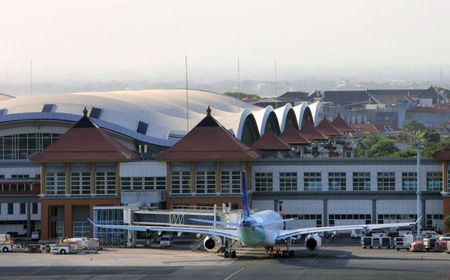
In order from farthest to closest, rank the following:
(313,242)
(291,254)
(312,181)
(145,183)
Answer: (312,181) < (145,183) < (313,242) < (291,254)

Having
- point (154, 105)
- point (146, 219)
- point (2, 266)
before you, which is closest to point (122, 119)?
point (154, 105)

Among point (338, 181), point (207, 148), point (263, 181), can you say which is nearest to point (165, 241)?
point (207, 148)

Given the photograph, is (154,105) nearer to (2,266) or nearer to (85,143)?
(85,143)

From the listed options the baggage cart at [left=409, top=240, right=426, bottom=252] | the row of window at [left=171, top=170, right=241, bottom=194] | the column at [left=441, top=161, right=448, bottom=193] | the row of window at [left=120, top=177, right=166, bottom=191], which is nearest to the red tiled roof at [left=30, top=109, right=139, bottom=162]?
the row of window at [left=120, top=177, right=166, bottom=191]

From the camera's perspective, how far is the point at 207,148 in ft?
459

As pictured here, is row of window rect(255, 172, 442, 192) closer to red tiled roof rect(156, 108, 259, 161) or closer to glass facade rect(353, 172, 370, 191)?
glass facade rect(353, 172, 370, 191)

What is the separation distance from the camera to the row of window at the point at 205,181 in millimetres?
139750

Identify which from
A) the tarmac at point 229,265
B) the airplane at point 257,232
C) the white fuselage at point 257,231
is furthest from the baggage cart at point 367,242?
the white fuselage at point 257,231

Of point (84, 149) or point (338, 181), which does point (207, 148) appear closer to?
point (84, 149)

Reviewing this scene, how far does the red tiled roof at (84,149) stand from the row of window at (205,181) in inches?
204

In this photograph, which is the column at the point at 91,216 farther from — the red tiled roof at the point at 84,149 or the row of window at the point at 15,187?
the row of window at the point at 15,187

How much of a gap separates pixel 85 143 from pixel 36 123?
→ 103 ft

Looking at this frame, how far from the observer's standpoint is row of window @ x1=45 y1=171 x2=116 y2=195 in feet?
457

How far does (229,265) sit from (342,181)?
3712 cm
